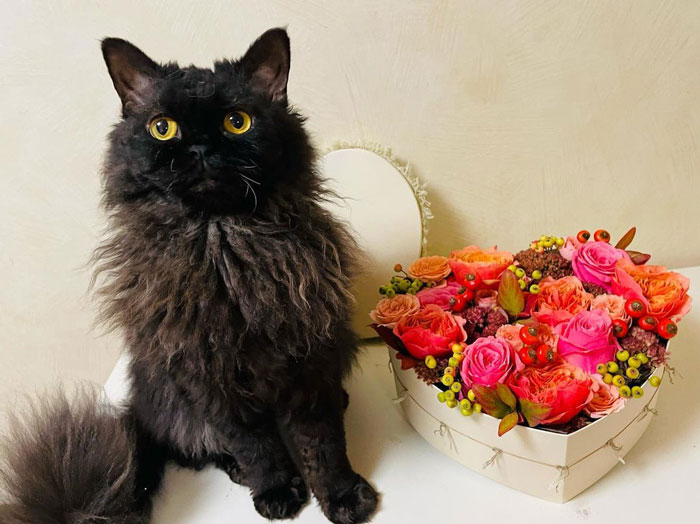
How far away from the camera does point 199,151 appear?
64 cm

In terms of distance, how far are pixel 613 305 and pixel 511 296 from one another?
0.53 feet

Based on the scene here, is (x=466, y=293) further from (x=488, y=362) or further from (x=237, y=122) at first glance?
(x=237, y=122)

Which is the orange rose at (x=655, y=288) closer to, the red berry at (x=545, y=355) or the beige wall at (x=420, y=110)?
the red berry at (x=545, y=355)

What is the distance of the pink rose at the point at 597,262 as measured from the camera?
927mm

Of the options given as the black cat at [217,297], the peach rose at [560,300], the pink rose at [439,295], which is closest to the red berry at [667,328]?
the peach rose at [560,300]

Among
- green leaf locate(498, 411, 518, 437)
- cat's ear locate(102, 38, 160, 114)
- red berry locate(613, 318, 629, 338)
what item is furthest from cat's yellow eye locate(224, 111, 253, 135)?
red berry locate(613, 318, 629, 338)

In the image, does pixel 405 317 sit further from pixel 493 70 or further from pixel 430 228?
pixel 493 70

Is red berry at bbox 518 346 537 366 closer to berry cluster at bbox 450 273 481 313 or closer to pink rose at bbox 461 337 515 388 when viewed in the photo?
pink rose at bbox 461 337 515 388

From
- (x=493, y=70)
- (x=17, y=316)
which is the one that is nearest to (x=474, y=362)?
(x=493, y=70)

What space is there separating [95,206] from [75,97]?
244 millimetres

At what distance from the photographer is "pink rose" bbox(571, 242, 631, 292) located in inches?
36.5

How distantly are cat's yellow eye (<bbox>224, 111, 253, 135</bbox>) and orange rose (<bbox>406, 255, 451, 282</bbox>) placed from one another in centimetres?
51

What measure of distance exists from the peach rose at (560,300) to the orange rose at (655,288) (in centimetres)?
6

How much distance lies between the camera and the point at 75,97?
109cm
